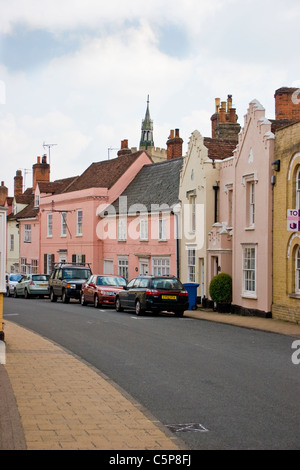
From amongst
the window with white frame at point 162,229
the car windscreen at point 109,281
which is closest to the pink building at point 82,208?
the window with white frame at point 162,229

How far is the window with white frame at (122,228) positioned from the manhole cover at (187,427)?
117 feet

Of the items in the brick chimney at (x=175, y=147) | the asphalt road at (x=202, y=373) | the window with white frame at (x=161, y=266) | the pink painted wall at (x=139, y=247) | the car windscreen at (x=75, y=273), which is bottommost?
the asphalt road at (x=202, y=373)

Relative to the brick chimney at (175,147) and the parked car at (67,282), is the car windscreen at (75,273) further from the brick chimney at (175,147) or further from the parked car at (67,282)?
the brick chimney at (175,147)

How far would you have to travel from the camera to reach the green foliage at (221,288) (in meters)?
29.3

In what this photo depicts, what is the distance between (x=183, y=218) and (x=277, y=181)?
36.5 ft

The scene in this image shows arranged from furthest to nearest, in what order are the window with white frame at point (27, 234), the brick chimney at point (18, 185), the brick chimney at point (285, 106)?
the brick chimney at point (18, 185) → the window with white frame at point (27, 234) → the brick chimney at point (285, 106)

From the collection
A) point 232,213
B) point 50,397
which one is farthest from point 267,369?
point 232,213

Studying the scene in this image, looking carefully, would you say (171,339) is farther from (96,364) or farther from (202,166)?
(202,166)

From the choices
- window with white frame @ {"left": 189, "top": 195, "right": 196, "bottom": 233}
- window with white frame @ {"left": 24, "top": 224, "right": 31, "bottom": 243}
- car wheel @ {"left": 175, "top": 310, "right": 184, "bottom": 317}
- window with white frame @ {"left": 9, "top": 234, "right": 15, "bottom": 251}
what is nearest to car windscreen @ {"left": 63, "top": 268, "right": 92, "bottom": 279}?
window with white frame @ {"left": 189, "top": 195, "right": 196, "bottom": 233}

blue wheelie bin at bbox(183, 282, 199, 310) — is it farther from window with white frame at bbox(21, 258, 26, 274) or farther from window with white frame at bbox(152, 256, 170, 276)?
window with white frame at bbox(21, 258, 26, 274)

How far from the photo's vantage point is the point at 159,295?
87.8 feet

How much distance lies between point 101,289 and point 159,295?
219 inches

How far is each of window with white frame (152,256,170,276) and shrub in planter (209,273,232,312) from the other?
8.38 metres
